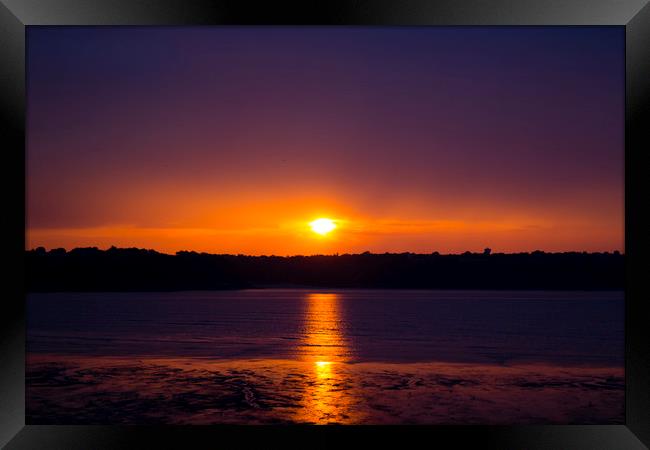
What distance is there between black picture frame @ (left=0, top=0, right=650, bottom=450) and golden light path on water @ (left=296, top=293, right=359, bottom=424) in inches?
181

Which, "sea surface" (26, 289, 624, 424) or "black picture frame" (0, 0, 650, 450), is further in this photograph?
"sea surface" (26, 289, 624, 424)

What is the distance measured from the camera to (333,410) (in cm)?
884

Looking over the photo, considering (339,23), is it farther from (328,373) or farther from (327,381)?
(328,373)

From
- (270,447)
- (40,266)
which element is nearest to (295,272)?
(40,266)

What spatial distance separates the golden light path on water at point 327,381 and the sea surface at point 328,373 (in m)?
0.04

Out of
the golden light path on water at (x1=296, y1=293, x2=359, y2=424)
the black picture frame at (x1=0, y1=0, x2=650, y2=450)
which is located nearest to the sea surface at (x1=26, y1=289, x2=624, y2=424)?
the golden light path on water at (x1=296, y1=293, x2=359, y2=424)

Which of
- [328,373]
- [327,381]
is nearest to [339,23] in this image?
[327,381]

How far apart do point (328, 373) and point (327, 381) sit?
2.65ft

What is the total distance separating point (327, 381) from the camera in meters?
11.2

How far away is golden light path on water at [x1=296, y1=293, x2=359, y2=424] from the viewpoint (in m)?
7.85

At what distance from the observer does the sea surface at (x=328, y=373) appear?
8.64 meters

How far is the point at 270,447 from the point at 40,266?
59.7m

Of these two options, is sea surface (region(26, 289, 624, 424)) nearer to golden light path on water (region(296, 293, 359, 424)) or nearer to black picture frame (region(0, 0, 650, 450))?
golden light path on water (region(296, 293, 359, 424))

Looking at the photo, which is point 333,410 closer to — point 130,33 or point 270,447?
point 270,447
